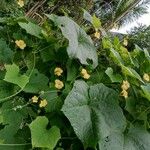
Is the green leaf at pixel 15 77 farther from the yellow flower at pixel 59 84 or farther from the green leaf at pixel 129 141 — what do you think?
the green leaf at pixel 129 141

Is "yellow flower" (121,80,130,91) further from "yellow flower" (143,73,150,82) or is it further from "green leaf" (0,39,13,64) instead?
"green leaf" (0,39,13,64)

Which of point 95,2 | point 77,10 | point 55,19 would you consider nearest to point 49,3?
point 77,10

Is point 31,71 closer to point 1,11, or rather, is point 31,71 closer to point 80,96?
point 80,96

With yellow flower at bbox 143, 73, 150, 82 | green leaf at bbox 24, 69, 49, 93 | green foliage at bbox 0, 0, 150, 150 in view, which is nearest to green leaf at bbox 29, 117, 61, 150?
green foliage at bbox 0, 0, 150, 150

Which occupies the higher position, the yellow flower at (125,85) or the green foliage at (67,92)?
the yellow flower at (125,85)

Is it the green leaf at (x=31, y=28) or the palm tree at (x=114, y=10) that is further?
the palm tree at (x=114, y=10)

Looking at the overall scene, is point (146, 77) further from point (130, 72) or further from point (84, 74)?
point (84, 74)


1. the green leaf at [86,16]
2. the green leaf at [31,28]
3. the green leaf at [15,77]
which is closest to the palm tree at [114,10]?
the green leaf at [86,16]

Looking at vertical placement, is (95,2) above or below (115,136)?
below
